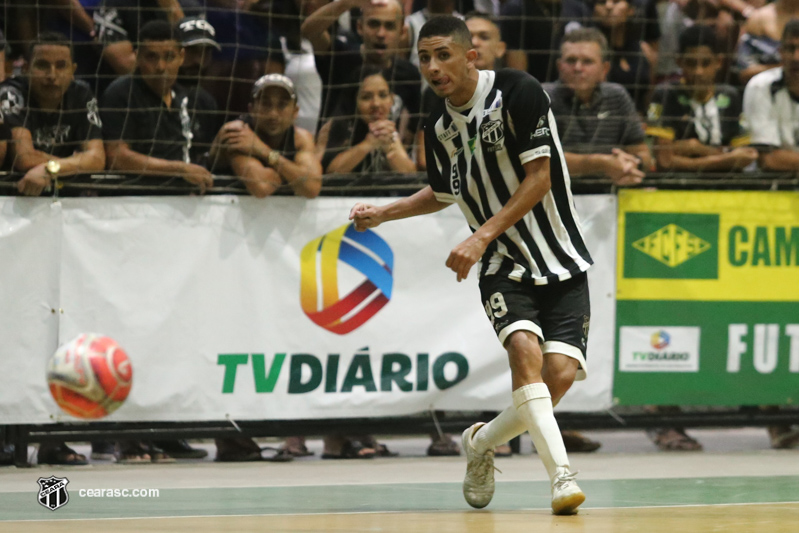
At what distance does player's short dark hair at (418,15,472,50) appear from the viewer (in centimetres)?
521

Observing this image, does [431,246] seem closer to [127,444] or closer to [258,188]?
[258,188]

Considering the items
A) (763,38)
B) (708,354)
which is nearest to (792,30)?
(763,38)

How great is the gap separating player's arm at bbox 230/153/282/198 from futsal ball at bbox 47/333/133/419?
6.24 feet

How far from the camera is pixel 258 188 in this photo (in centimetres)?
765

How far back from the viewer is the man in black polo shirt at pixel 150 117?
299 inches

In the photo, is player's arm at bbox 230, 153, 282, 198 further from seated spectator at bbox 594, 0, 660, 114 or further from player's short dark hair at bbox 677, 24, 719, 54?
player's short dark hair at bbox 677, 24, 719, 54

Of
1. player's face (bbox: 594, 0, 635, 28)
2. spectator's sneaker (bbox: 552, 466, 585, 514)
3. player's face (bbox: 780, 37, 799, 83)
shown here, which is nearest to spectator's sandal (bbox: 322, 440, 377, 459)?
spectator's sneaker (bbox: 552, 466, 585, 514)

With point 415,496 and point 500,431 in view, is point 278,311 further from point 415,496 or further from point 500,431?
point 500,431

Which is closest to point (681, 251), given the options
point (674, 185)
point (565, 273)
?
point (674, 185)

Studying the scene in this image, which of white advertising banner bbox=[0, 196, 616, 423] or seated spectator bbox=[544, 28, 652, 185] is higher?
seated spectator bbox=[544, 28, 652, 185]

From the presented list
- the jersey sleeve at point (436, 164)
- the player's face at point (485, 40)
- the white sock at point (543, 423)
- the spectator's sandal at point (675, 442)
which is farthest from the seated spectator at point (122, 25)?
the spectator's sandal at point (675, 442)

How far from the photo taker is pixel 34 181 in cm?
729

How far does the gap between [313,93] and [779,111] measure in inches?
137

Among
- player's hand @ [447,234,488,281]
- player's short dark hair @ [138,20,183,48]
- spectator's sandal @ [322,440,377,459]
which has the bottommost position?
spectator's sandal @ [322,440,377,459]
